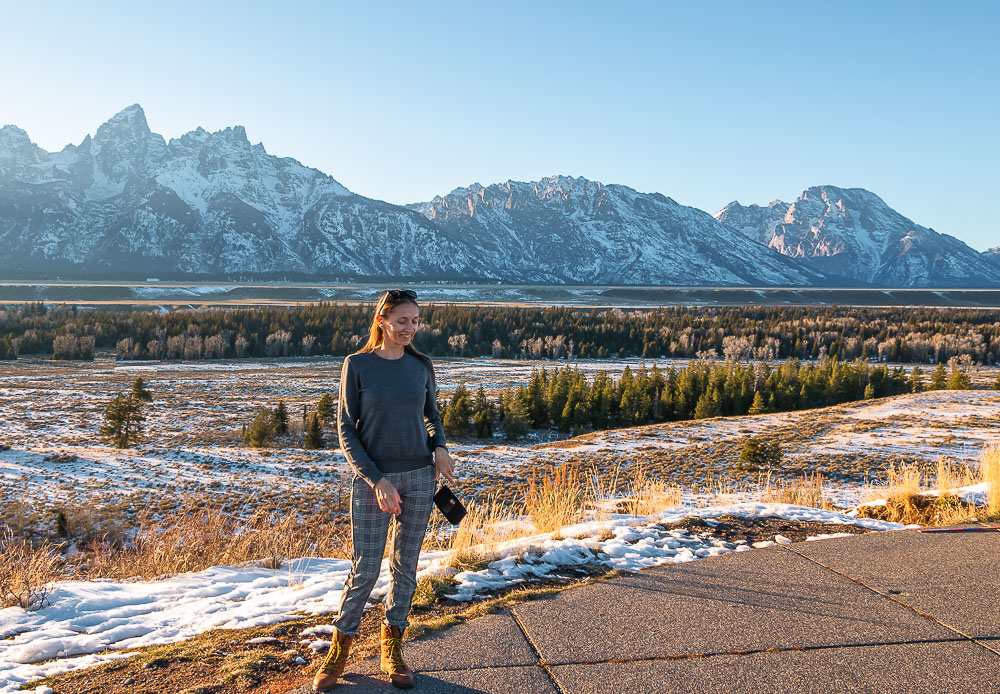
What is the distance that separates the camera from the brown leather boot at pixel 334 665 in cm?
396

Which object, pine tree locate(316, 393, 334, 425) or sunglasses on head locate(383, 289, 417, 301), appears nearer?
sunglasses on head locate(383, 289, 417, 301)

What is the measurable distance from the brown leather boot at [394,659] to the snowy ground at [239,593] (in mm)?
805

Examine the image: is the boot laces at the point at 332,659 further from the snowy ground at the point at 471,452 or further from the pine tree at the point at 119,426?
the pine tree at the point at 119,426

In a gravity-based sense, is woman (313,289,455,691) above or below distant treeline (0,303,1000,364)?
above

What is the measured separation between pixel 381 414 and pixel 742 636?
308 cm

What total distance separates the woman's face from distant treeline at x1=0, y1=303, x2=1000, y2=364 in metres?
98.4

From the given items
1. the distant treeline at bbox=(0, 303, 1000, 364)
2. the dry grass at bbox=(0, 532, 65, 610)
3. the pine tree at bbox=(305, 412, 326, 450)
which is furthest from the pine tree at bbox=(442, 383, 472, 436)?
the distant treeline at bbox=(0, 303, 1000, 364)

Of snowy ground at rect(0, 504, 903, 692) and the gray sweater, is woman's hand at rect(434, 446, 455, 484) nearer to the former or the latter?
the gray sweater

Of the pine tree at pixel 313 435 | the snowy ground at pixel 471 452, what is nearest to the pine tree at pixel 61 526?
the snowy ground at pixel 471 452

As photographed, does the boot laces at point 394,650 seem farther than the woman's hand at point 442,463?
No

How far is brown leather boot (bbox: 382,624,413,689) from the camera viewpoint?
3994 millimetres

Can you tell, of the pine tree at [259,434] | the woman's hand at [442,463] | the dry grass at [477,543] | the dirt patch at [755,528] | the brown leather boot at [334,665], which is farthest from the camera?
the pine tree at [259,434]

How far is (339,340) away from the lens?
352 ft

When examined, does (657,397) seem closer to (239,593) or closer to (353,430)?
(239,593)
